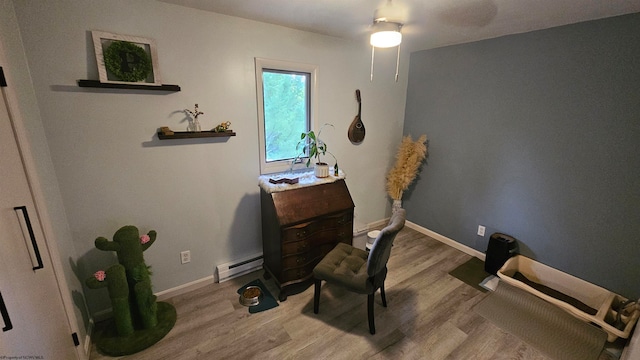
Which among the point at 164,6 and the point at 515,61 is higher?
the point at 164,6

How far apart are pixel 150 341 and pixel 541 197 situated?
3.38 meters

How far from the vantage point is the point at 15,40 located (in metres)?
1.32

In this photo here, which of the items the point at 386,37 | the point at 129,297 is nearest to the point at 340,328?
the point at 129,297

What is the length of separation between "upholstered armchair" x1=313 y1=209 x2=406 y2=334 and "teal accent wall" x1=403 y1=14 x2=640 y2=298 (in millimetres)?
1498

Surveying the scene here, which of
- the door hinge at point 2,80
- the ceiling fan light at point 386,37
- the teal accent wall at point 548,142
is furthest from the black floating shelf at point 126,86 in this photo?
the teal accent wall at point 548,142

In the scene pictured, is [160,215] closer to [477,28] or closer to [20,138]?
[20,138]

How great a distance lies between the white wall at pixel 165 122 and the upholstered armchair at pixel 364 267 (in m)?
0.90

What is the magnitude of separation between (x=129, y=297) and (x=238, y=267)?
0.85 meters

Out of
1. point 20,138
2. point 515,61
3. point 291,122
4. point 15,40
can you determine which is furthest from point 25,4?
point 515,61

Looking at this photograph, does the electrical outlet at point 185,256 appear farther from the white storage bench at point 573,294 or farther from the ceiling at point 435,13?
the white storage bench at point 573,294

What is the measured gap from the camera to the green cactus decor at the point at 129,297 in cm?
160

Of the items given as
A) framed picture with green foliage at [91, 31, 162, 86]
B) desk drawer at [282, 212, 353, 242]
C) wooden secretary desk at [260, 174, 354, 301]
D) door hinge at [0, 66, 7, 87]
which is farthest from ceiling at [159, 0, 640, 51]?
desk drawer at [282, 212, 353, 242]

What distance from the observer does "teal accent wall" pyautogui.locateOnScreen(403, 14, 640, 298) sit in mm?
1857

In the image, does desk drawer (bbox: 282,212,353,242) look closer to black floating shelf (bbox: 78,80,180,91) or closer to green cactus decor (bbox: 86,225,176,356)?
green cactus decor (bbox: 86,225,176,356)
